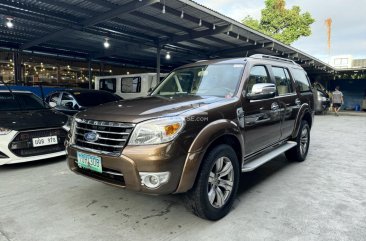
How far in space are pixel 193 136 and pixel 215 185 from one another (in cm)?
66

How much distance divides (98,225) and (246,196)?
1.80 meters

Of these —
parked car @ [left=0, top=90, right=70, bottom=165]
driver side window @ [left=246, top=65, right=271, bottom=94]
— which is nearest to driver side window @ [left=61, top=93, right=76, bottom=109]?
parked car @ [left=0, top=90, right=70, bottom=165]

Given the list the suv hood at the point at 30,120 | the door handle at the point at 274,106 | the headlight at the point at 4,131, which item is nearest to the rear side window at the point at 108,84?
the suv hood at the point at 30,120

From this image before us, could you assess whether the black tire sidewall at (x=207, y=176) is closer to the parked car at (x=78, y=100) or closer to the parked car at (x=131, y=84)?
the parked car at (x=78, y=100)

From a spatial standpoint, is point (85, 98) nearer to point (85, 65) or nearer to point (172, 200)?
point (172, 200)

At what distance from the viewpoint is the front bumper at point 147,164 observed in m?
2.25

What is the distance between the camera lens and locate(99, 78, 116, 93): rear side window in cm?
1352

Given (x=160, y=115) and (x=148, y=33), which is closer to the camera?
(x=160, y=115)

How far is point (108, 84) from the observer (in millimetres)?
13883

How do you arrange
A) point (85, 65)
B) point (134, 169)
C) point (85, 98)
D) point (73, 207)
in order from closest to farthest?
1. point (134, 169)
2. point (73, 207)
3. point (85, 98)
4. point (85, 65)

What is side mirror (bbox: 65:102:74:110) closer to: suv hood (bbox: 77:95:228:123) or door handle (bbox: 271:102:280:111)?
suv hood (bbox: 77:95:228:123)

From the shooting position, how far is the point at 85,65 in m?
19.7

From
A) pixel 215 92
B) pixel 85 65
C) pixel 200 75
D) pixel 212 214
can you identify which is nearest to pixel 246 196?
pixel 212 214

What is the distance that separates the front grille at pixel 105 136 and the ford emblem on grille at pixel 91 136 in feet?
0.06
